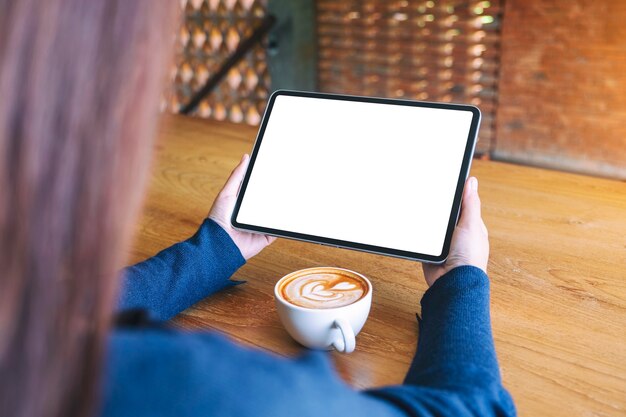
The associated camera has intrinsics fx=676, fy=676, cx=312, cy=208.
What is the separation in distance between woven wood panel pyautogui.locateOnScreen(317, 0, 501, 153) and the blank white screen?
240 centimetres

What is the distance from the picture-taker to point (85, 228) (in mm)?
324

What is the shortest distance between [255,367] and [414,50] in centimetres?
309

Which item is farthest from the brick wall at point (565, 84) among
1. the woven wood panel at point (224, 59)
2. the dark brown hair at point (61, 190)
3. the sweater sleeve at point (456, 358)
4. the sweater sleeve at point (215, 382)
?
the dark brown hair at point (61, 190)

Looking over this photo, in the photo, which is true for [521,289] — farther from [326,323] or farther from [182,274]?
[182,274]

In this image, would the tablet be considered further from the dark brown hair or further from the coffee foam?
the dark brown hair

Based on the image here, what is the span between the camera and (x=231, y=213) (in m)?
0.83

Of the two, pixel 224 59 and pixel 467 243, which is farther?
pixel 224 59

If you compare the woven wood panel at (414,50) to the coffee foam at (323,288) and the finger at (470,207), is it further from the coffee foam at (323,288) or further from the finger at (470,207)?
the coffee foam at (323,288)

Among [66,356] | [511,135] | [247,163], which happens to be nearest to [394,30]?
[511,135]

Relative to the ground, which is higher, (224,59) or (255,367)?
(255,367)

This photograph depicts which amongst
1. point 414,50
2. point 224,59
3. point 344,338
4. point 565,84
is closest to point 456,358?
point 344,338

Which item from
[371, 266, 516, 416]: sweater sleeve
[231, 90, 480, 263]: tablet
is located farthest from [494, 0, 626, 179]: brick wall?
[371, 266, 516, 416]: sweater sleeve

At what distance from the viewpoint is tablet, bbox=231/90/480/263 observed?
745 millimetres

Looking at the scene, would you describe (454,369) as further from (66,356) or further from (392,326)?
(66,356)
